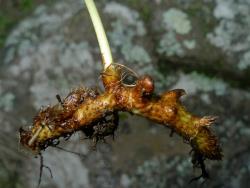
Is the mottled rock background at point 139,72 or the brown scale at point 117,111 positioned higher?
the mottled rock background at point 139,72

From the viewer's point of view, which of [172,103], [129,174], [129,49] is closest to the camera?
[172,103]

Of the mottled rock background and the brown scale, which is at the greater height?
the mottled rock background

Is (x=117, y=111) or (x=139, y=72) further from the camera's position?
(x=139, y=72)

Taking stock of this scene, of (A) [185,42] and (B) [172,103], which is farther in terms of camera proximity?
(A) [185,42]

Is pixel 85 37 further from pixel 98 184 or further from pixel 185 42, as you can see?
pixel 98 184

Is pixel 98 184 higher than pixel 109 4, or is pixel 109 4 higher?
pixel 109 4

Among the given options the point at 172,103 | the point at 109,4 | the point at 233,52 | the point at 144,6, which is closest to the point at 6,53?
the point at 109,4

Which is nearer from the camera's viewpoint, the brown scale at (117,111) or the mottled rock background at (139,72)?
the brown scale at (117,111)

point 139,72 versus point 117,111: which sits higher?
point 139,72
